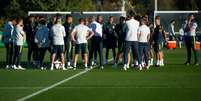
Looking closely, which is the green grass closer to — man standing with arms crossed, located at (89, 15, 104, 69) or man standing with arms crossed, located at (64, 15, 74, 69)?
man standing with arms crossed, located at (89, 15, 104, 69)

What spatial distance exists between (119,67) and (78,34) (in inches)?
82.8

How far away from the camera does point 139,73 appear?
79.7ft

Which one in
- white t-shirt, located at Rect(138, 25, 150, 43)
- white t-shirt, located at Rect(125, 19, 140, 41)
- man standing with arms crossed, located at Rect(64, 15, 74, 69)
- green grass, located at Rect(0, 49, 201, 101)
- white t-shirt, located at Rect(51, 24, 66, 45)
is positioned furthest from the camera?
man standing with arms crossed, located at Rect(64, 15, 74, 69)

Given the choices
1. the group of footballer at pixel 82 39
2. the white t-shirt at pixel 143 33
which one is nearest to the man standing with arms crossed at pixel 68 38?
the group of footballer at pixel 82 39

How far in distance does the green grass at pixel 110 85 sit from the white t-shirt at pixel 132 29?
122cm

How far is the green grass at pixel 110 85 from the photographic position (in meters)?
17.1

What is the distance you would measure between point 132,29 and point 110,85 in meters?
6.23

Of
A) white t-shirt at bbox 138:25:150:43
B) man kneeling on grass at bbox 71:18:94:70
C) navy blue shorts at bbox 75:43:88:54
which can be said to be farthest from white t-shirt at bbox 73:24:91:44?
white t-shirt at bbox 138:25:150:43

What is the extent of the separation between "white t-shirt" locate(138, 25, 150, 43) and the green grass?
1193 millimetres

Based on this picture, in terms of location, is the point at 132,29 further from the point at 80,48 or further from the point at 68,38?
the point at 68,38

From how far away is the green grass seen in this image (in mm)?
17125

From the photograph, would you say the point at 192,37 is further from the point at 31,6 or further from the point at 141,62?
the point at 31,6

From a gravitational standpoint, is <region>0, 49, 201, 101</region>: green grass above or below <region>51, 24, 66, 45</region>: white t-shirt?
below

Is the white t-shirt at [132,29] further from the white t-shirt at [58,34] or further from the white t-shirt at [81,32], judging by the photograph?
the white t-shirt at [58,34]
